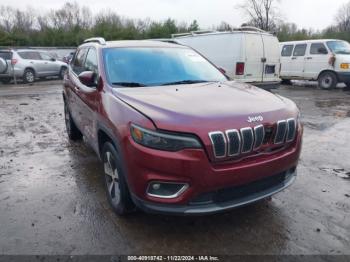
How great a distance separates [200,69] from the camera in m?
4.42

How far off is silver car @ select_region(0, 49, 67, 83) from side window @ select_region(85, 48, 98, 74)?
1386 centimetres

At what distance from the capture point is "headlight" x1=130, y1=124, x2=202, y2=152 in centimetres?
266

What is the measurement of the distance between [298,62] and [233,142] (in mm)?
13654

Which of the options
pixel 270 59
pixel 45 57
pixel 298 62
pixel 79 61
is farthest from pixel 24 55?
pixel 79 61

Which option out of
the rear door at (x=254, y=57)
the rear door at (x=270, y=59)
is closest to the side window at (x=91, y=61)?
the rear door at (x=254, y=57)

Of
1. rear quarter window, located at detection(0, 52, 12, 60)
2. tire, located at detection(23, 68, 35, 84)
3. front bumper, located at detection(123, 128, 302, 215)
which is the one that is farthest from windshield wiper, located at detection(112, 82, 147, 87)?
rear quarter window, located at detection(0, 52, 12, 60)

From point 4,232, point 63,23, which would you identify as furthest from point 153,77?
point 63,23

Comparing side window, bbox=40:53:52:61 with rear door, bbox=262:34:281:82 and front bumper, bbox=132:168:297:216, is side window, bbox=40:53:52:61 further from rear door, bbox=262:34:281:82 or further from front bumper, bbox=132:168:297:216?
front bumper, bbox=132:168:297:216

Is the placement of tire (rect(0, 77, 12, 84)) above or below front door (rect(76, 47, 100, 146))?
below

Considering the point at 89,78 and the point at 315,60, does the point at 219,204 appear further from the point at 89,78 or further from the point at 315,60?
the point at 315,60

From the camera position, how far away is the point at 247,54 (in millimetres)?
9773

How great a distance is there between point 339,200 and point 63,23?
206ft

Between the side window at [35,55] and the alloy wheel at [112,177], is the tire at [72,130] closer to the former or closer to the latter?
the alloy wheel at [112,177]

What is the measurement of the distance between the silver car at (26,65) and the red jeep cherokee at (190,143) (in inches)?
605
